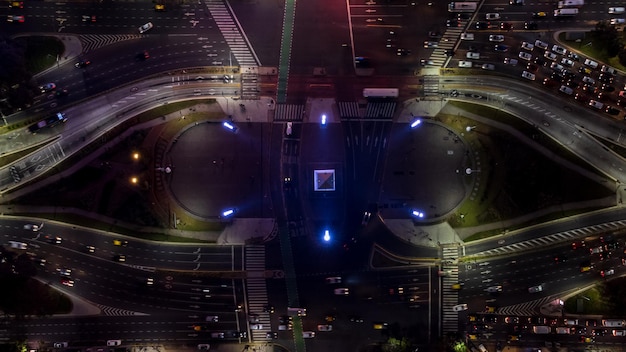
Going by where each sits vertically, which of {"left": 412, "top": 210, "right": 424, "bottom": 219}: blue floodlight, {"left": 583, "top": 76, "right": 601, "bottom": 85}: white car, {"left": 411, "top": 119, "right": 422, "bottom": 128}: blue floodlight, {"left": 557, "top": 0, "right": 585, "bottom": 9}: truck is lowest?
{"left": 412, "top": 210, "right": 424, "bottom": 219}: blue floodlight

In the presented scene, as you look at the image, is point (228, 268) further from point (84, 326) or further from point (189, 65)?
point (189, 65)

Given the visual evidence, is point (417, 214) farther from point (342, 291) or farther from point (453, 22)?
point (453, 22)

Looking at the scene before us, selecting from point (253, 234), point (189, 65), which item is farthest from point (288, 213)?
point (189, 65)

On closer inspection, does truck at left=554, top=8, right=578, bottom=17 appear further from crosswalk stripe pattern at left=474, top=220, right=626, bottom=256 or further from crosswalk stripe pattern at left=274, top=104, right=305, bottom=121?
crosswalk stripe pattern at left=274, top=104, right=305, bottom=121

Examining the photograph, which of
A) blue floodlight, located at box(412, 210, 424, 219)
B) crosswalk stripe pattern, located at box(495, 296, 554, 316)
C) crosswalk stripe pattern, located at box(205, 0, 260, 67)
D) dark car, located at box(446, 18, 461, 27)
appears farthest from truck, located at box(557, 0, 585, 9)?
crosswalk stripe pattern, located at box(205, 0, 260, 67)

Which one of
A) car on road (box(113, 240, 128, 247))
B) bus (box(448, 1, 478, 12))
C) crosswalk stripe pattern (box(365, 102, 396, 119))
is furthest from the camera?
bus (box(448, 1, 478, 12))

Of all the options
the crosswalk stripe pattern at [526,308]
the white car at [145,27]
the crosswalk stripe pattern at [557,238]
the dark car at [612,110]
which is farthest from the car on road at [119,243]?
the dark car at [612,110]

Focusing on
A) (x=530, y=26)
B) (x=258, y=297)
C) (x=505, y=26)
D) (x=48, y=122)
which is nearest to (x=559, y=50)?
(x=530, y=26)

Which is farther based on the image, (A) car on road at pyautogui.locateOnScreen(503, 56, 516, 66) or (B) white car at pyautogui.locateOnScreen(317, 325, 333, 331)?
Result: (A) car on road at pyautogui.locateOnScreen(503, 56, 516, 66)
